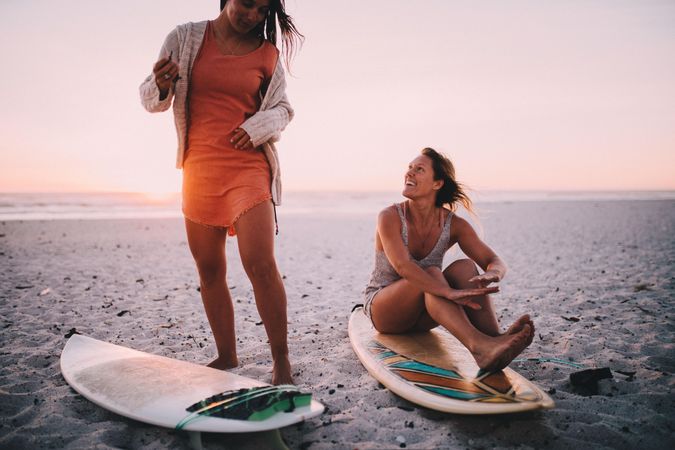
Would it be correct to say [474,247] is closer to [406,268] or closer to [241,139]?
[406,268]

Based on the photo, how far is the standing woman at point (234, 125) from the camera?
2.30 metres

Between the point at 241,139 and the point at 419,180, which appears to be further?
the point at 419,180

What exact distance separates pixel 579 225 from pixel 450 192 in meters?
11.1

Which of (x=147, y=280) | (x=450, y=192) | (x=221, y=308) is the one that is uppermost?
(x=450, y=192)

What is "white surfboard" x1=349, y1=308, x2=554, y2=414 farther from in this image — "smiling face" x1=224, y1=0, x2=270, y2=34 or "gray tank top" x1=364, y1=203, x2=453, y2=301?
"smiling face" x1=224, y1=0, x2=270, y2=34

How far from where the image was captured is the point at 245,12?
2.17m

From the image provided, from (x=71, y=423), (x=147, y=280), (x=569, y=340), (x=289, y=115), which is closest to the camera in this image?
(x=71, y=423)

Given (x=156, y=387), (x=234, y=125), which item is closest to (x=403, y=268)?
(x=234, y=125)

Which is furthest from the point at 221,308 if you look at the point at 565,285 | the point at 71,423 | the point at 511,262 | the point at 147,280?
the point at 511,262

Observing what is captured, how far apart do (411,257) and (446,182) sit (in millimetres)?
646

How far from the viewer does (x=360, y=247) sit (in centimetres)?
941

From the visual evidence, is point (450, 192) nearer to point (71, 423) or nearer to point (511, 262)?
point (71, 423)

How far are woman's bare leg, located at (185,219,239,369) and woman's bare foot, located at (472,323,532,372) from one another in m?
1.63

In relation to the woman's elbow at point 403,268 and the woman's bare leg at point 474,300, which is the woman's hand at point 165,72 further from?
the woman's bare leg at point 474,300
